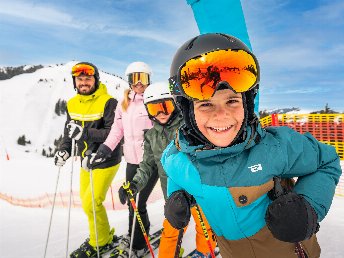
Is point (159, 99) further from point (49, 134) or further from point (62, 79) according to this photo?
point (62, 79)

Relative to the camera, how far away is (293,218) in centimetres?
131

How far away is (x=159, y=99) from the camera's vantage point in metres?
3.58

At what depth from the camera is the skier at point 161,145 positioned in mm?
3447

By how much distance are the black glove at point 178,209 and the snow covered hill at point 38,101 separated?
6067 cm

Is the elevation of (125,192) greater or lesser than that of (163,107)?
lesser

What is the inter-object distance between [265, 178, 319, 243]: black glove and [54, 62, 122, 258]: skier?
11.1 feet

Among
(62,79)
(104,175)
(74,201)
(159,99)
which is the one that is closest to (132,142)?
(104,175)

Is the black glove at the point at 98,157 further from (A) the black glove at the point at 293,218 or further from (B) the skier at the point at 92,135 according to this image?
(A) the black glove at the point at 293,218

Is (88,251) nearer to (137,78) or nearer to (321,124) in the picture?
(137,78)

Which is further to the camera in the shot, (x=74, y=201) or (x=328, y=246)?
(x=74, y=201)

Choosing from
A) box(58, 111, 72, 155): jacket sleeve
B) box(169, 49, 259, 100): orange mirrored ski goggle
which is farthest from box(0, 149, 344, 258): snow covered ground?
box(169, 49, 259, 100): orange mirrored ski goggle

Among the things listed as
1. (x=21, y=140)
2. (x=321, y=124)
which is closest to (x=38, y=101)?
(x=21, y=140)

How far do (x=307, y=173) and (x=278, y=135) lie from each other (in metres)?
0.24

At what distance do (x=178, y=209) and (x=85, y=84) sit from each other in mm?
3374
